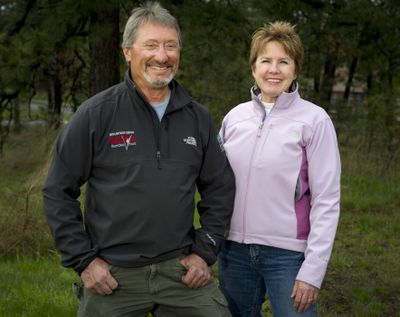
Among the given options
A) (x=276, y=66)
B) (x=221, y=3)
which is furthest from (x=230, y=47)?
(x=276, y=66)

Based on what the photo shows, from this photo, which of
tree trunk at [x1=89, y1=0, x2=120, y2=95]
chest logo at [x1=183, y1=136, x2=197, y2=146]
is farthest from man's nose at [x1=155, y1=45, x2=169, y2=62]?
tree trunk at [x1=89, y1=0, x2=120, y2=95]

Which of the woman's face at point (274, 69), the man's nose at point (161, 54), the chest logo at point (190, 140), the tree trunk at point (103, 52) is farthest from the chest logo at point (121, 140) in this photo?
the tree trunk at point (103, 52)

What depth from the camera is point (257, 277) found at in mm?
2924

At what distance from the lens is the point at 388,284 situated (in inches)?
207

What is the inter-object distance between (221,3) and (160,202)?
6.93 meters

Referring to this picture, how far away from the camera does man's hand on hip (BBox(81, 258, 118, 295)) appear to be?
2529mm

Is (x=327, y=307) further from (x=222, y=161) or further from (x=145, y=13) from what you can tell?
(x=145, y=13)

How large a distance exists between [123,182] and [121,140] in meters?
0.18

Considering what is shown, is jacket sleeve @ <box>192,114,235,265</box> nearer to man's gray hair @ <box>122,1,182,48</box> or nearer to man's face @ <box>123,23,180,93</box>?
man's face @ <box>123,23,180,93</box>

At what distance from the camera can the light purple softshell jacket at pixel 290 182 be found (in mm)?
2635

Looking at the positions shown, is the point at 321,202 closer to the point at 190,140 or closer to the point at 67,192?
the point at 190,140

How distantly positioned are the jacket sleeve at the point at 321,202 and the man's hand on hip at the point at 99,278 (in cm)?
82

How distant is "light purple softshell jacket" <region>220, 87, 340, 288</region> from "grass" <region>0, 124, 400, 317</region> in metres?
1.90

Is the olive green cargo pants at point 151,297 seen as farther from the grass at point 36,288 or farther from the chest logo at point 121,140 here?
the grass at point 36,288
